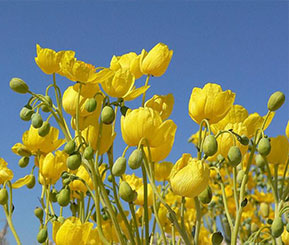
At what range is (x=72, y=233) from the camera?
0.74 m

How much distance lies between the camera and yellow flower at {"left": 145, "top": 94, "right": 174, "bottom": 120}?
2.71 feet

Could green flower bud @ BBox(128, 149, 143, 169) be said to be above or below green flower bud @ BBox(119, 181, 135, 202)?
above

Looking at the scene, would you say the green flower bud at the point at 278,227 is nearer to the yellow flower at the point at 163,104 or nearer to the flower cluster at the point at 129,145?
the flower cluster at the point at 129,145

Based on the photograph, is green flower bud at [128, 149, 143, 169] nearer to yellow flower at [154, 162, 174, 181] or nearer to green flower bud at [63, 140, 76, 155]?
green flower bud at [63, 140, 76, 155]

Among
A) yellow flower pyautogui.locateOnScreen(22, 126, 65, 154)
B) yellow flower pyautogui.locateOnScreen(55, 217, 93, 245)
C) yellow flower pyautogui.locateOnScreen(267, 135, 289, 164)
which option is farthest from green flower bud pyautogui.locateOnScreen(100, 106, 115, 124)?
yellow flower pyautogui.locateOnScreen(267, 135, 289, 164)

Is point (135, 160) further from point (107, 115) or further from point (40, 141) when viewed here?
point (40, 141)

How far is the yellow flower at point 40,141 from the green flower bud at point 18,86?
16 cm

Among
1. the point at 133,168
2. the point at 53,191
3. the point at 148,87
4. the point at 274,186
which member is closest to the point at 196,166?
the point at 133,168

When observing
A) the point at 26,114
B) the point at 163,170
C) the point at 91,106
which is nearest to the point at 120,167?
the point at 91,106

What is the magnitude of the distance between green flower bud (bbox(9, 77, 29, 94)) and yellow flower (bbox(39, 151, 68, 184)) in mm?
181

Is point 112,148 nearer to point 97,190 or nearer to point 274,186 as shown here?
point 97,190

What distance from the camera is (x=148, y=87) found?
80 cm

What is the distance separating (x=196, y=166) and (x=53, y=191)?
0.45 metres

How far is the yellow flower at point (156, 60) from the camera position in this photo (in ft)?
2.83
